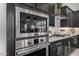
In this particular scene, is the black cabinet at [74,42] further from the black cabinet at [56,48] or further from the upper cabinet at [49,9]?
the upper cabinet at [49,9]

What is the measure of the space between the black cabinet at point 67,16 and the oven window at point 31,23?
0.73ft

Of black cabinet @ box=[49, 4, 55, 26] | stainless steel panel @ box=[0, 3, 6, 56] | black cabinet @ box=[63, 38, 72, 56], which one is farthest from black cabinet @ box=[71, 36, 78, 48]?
stainless steel panel @ box=[0, 3, 6, 56]

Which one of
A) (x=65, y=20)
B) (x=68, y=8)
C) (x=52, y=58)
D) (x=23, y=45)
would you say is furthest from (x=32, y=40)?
(x=68, y=8)

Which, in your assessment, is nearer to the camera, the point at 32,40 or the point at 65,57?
the point at 32,40

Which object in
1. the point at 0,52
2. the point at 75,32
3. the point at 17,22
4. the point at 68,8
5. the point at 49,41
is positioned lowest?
the point at 0,52

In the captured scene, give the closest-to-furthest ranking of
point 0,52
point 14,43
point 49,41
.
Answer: point 14,43, point 0,52, point 49,41

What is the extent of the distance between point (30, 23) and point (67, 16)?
45cm

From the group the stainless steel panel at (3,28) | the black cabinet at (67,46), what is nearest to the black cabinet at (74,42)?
the black cabinet at (67,46)

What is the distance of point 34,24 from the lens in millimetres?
1383

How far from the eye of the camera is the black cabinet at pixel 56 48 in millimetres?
1438

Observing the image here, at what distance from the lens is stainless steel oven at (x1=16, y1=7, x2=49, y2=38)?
1234mm

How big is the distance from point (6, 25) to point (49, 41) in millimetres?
545

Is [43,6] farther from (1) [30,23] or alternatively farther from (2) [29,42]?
(2) [29,42]

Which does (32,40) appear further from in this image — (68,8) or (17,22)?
(68,8)
